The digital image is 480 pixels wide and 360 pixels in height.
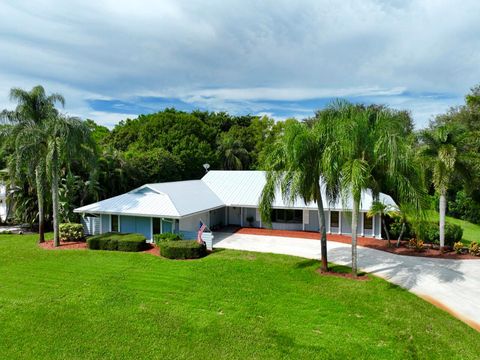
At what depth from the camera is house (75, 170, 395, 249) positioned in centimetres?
2033

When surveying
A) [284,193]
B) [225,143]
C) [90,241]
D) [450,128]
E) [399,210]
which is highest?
[225,143]

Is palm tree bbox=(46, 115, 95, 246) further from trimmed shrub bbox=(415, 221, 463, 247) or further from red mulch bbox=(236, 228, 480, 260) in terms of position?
trimmed shrub bbox=(415, 221, 463, 247)

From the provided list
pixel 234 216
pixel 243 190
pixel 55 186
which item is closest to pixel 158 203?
pixel 55 186

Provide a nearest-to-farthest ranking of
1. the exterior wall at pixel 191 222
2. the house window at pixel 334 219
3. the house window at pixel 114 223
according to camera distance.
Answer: the exterior wall at pixel 191 222, the house window at pixel 114 223, the house window at pixel 334 219

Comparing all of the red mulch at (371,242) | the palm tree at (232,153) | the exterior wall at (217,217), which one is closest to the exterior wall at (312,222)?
the red mulch at (371,242)

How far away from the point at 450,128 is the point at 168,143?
30.6m

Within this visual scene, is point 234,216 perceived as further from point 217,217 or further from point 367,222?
point 367,222

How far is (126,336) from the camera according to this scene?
901 cm

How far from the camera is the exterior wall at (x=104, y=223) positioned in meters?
21.5

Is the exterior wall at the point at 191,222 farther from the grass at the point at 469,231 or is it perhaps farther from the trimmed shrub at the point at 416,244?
the grass at the point at 469,231

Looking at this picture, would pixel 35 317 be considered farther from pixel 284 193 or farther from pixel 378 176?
Result: pixel 378 176

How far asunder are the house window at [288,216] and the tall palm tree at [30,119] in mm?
15766

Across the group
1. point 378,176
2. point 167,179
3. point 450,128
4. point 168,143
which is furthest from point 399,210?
point 168,143

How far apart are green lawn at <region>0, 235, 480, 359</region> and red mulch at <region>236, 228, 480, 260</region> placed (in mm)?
6370
